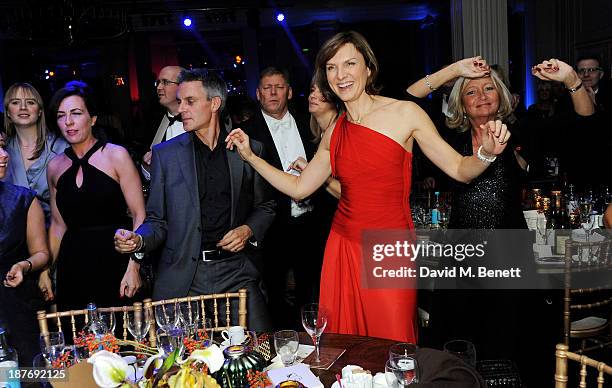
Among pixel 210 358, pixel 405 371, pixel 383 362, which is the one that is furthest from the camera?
pixel 383 362

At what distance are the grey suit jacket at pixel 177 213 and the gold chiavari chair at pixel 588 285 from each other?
145cm

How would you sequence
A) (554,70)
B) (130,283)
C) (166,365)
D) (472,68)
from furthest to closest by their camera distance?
1. (130,283)
2. (472,68)
3. (554,70)
4. (166,365)

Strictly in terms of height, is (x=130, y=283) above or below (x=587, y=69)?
below

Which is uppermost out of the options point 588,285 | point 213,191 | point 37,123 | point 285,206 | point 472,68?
point 472,68

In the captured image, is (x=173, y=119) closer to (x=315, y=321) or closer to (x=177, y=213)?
(x=177, y=213)

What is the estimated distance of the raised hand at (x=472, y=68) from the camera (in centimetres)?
288

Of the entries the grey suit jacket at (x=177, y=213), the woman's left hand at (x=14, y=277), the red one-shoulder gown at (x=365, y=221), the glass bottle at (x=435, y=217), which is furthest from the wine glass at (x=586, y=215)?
the woman's left hand at (x=14, y=277)

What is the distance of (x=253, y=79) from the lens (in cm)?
1421

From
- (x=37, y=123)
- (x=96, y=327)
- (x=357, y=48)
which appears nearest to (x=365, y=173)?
(x=357, y=48)

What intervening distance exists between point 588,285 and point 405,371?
175 centimetres

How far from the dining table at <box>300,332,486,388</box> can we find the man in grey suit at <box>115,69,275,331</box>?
906 mm

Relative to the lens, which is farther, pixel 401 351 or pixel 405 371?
pixel 401 351

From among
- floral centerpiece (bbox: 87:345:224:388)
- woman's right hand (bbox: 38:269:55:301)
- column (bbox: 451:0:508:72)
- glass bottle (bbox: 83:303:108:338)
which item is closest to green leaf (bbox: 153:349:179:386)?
floral centerpiece (bbox: 87:345:224:388)

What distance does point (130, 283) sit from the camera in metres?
3.22
